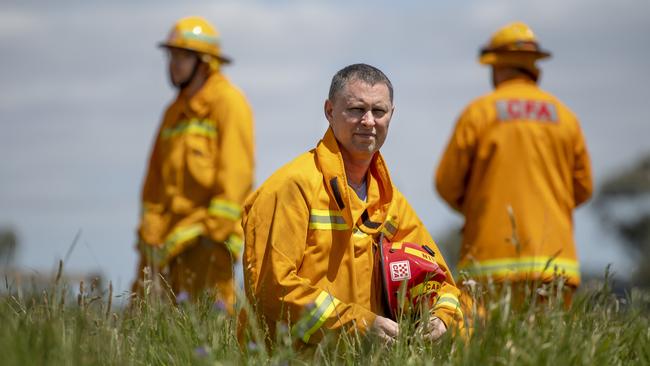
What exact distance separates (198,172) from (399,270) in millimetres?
3923

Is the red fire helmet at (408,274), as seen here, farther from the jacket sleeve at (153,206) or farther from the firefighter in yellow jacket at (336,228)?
the jacket sleeve at (153,206)

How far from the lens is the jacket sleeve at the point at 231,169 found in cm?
838

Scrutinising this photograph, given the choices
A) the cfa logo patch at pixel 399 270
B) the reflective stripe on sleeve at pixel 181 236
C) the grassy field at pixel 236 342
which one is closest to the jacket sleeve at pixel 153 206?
the reflective stripe on sleeve at pixel 181 236

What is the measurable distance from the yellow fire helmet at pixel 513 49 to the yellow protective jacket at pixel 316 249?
3.46m

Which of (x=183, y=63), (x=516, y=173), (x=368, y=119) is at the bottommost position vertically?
(x=516, y=173)

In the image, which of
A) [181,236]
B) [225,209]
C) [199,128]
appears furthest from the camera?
[199,128]

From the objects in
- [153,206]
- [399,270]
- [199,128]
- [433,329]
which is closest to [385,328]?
[433,329]

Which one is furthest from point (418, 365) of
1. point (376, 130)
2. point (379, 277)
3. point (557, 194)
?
point (557, 194)

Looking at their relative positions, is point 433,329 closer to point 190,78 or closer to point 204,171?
point 204,171

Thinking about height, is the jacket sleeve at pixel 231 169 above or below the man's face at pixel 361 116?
below

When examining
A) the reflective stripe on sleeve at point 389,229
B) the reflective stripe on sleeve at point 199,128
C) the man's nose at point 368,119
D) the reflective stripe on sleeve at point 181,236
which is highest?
the man's nose at point 368,119

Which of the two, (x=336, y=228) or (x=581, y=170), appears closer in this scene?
(x=336, y=228)

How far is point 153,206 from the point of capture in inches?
350

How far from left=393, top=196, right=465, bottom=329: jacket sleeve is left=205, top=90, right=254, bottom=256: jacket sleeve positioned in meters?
3.22
